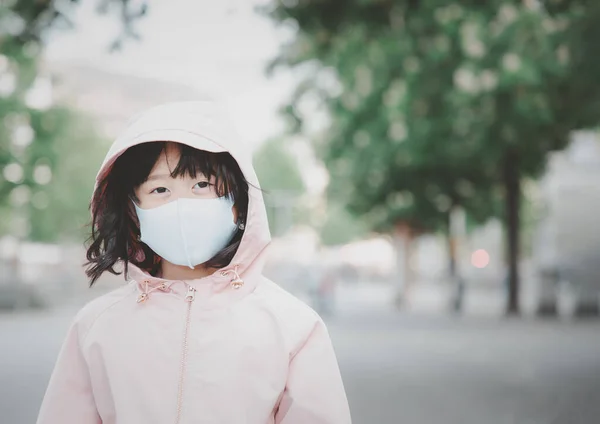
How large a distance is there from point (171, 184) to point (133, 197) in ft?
0.49

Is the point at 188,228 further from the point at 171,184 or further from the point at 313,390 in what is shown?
the point at 313,390

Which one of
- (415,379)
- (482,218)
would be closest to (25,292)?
(482,218)

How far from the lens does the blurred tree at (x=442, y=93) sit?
10.2 metres

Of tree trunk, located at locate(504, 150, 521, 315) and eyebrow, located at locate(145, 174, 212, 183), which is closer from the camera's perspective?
eyebrow, located at locate(145, 174, 212, 183)

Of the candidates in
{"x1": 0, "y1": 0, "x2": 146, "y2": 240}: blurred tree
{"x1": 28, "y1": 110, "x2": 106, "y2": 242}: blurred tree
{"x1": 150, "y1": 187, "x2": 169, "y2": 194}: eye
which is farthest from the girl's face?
{"x1": 28, "y1": 110, "x2": 106, "y2": 242}: blurred tree

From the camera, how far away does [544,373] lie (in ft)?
39.4

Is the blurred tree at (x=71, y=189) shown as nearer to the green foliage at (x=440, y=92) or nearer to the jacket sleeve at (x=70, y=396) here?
the green foliage at (x=440, y=92)

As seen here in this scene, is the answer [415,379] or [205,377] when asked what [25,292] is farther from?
[205,377]

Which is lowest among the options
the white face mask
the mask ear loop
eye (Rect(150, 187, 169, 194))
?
the mask ear loop

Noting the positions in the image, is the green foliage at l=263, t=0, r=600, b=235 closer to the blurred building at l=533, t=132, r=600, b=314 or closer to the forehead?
the blurred building at l=533, t=132, r=600, b=314

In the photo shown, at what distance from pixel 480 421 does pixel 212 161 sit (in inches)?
244

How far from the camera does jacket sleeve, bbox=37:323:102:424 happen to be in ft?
7.95

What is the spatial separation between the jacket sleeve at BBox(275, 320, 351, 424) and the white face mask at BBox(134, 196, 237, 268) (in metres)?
0.36

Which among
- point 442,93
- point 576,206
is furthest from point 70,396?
point 576,206
